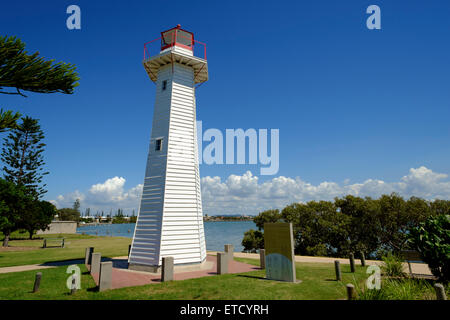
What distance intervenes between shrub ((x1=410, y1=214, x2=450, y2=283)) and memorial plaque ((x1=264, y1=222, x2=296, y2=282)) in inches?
202

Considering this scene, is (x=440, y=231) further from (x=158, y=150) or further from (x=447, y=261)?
(x=158, y=150)

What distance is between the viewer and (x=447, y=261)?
8.67m

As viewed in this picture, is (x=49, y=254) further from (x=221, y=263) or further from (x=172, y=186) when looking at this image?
(x=221, y=263)

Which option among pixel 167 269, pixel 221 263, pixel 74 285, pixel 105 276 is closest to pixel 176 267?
pixel 167 269

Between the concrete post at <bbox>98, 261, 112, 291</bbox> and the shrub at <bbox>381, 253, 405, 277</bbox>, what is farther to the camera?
the shrub at <bbox>381, 253, 405, 277</bbox>

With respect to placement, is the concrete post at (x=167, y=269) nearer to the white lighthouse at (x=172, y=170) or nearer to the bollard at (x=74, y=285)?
the white lighthouse at (x=172, y=170)

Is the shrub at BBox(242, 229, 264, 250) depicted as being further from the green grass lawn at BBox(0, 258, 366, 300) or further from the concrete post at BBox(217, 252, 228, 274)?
the green grass lawn at BBox(0, 258, 366, 300)

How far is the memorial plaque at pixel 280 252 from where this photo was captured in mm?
10016

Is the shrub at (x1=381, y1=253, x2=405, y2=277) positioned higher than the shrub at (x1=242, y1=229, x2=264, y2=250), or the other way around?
the shrub at (x1=381, y1=253, x2=405, y2=277)

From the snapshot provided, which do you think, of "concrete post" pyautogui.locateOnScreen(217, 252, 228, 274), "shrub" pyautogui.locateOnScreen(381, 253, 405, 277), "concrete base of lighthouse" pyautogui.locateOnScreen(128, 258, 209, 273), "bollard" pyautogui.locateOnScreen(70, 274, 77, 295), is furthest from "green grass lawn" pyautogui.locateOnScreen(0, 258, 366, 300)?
"concrete base of lighthouse" pyautogui.locateOnScreen(128, 258, 209, 273)

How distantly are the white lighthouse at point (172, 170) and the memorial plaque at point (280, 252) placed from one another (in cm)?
449

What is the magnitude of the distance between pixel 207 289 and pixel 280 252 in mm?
3666

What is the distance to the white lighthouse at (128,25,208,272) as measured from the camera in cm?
1273
